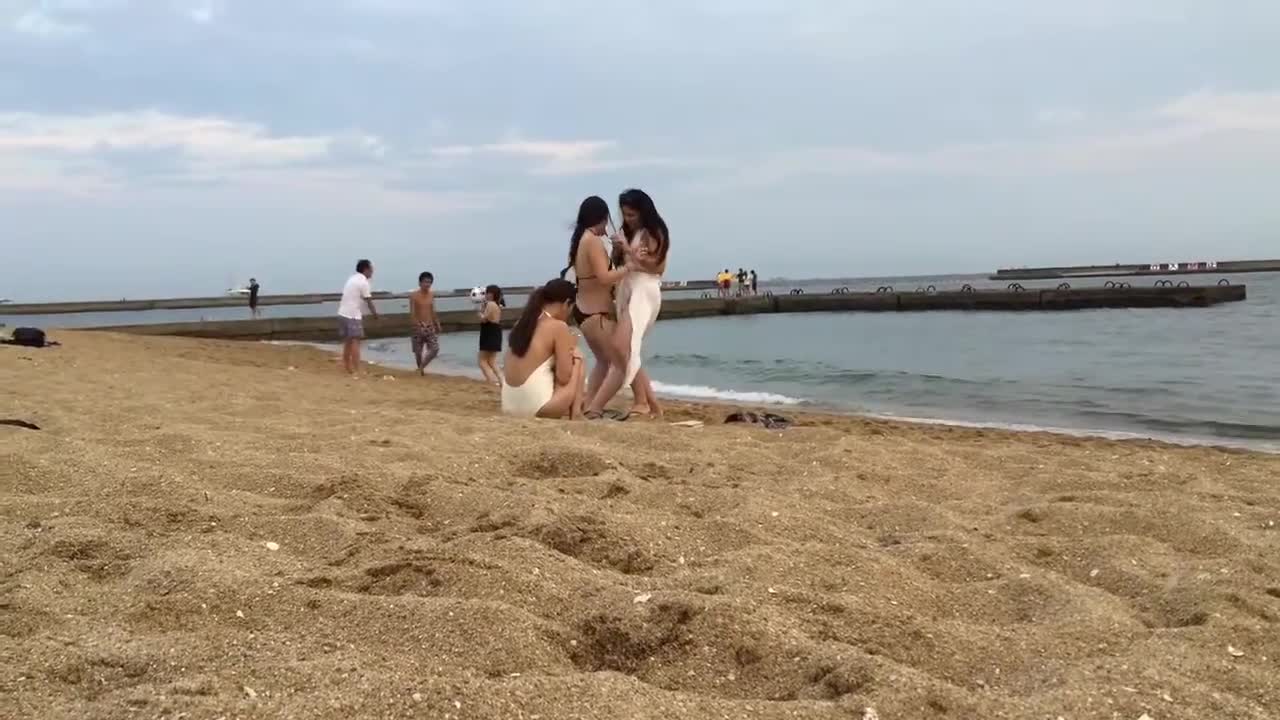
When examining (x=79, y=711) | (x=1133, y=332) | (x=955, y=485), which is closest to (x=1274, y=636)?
(x=955, y=485)

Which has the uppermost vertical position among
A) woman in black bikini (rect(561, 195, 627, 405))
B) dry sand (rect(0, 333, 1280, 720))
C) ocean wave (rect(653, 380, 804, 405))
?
woman in black bikini (rect(561, 195, 627, 405))

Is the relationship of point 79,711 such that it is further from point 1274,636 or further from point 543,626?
point 1274,636

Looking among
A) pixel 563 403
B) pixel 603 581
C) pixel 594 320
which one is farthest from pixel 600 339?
pixel 603 581

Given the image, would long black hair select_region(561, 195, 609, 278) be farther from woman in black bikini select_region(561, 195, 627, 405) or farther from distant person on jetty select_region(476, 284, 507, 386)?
distant person on jetty select_region(476, 284, 507, 386)

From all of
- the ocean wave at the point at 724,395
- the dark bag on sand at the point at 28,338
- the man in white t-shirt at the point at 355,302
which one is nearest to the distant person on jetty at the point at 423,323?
the man in white t-shirt at the point at 355,302

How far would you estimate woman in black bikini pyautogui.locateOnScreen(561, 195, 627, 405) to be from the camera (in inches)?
247

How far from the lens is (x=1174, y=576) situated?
9.50ft

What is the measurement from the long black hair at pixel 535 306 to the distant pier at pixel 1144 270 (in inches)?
3095

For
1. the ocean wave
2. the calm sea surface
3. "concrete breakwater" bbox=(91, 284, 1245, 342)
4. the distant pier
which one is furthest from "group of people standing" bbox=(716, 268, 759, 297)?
the distant pier

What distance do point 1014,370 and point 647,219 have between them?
8.85 meters

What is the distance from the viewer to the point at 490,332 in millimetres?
11398

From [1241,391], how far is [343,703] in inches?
432

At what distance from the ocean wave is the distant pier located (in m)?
72.8

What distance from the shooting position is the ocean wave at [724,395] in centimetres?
1078
